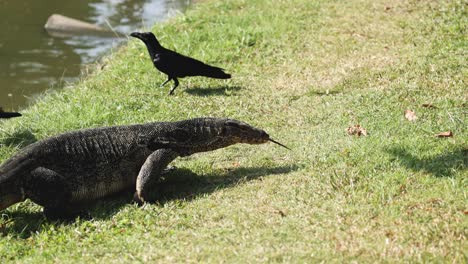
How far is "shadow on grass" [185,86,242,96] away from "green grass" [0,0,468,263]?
28 mm

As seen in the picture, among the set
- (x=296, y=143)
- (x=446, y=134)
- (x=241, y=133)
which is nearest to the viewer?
(x=241, y=133)

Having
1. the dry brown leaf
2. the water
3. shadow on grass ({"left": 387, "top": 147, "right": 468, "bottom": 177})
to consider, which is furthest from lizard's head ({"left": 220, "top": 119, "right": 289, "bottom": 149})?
the water

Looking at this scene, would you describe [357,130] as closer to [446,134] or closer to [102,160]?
[446,134]

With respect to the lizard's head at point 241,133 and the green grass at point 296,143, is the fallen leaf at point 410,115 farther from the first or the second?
the lizard's head at point 241,133

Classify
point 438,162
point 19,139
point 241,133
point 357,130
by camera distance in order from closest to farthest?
point 438,162, point 241,133, point 357,130, point 19,139

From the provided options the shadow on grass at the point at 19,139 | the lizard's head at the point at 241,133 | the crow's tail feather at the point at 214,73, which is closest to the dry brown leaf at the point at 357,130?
the lizard's head at the point at 241,133

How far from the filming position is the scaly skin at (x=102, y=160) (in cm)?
581

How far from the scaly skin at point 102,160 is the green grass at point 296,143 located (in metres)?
0.20

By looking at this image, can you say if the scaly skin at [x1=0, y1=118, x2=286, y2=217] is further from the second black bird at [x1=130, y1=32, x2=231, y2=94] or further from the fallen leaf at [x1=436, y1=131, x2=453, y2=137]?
the second black bird at [x1=130, y1=32, x2=231, y2=94]

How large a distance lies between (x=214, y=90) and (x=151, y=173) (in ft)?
11.1

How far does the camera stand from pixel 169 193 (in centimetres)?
629

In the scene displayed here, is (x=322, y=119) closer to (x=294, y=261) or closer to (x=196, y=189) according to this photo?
(x=196, y=189)

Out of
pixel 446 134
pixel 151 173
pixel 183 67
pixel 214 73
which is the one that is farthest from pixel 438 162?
pixel 183 67

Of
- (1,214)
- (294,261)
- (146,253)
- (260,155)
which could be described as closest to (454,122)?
(260,155)
